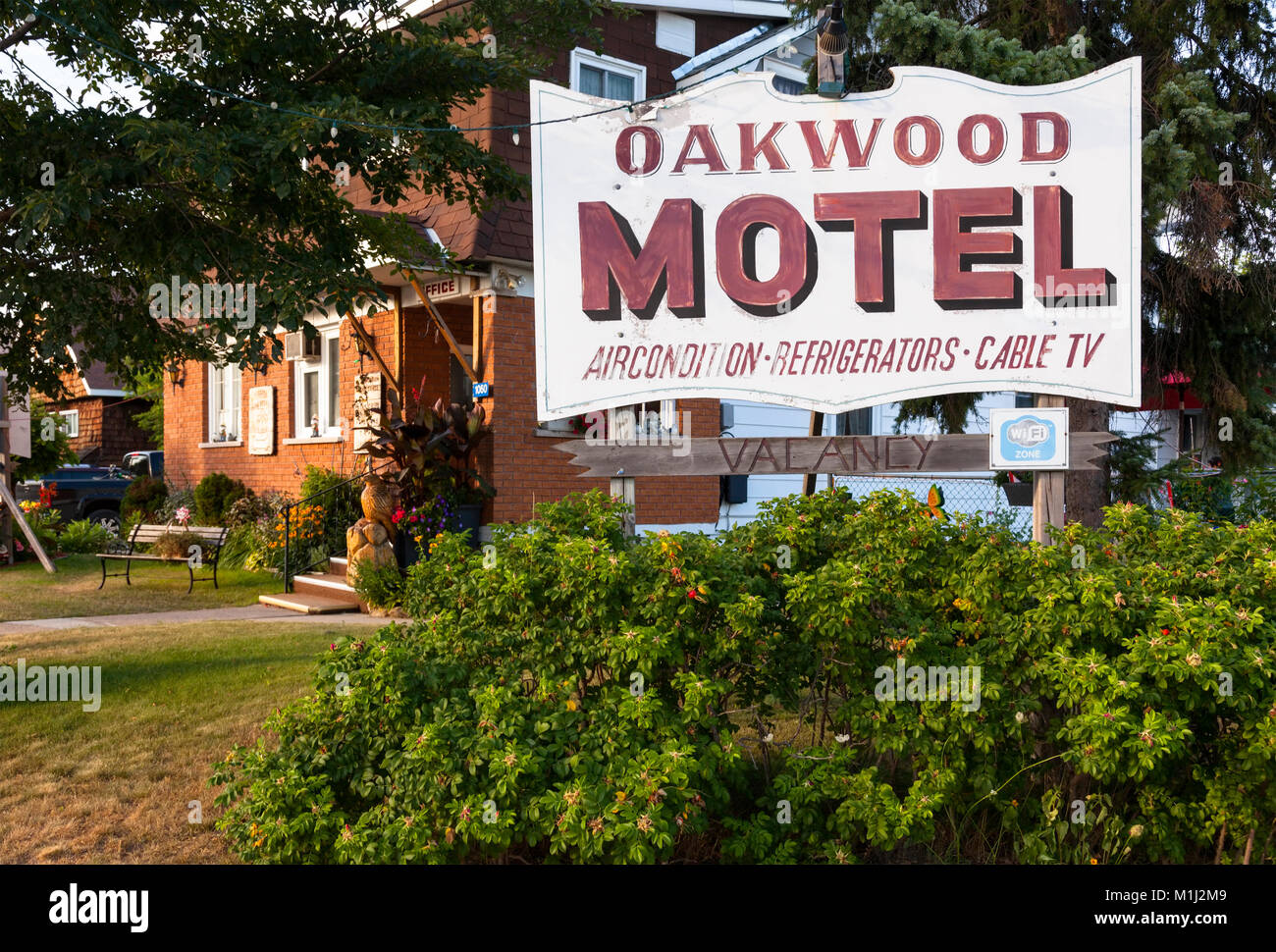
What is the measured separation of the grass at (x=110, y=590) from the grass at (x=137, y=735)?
70.2 inches

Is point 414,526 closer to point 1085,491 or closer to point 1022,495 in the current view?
point 1085,491

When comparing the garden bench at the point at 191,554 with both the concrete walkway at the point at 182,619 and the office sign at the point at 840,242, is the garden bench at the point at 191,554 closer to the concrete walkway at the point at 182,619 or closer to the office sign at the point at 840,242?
the concrete walkway at the point at 182,619

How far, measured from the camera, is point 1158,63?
9.35 m

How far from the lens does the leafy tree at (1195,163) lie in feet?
28.7

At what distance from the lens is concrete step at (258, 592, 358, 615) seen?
34.6ft

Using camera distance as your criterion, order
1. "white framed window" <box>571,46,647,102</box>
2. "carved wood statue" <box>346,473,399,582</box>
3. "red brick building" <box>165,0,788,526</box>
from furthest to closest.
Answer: "white framed window" <box>571,46,647,102</box> → "red brick building" <box>165,0,788,526</box> → "carved wood statue" <box>346,473,399,582</box>

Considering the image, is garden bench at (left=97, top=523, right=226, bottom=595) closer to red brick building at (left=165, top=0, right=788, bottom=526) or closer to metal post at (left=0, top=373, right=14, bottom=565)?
red brick building at (left=165, top=0, right=788, bottom=526)

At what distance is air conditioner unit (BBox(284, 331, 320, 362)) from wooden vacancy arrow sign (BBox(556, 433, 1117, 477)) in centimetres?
996

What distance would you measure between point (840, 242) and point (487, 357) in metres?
6.80

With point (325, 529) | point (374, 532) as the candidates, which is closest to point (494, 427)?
point (374, 532)

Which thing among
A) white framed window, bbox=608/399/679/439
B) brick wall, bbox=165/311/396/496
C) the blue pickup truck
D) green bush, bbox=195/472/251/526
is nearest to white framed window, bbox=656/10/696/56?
brick wall, bbox=165/311/396/496

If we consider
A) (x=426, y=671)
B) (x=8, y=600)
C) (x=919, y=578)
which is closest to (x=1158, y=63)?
(x=919, y=578)

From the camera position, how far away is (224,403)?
57.2ft

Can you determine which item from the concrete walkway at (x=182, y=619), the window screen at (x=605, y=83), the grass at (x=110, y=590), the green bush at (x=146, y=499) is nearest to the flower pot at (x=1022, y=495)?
the concrete walkway at (x=182, y=619)
